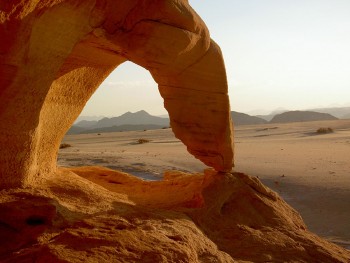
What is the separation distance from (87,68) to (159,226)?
7.85 feet

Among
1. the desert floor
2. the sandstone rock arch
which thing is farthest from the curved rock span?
the desert floor

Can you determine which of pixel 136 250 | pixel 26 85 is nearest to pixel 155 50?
pixel 26 85

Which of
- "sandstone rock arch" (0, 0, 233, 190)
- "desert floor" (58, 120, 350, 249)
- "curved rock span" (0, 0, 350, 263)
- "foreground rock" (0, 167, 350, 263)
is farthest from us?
"desert floor" (58, 120, 350, 249)

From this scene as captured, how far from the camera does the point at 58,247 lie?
8.87ft

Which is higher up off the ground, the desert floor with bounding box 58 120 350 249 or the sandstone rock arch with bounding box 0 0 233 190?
the sandstone rock arch with bounding box 0 0 233 190

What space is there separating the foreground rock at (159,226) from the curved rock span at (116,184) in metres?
0.01

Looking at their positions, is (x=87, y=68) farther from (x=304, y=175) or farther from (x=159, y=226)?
(x=304, y=175)

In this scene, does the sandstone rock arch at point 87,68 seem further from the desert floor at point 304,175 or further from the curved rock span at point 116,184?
the desert floor at point 304,175

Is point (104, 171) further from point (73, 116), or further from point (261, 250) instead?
point (261, 250)

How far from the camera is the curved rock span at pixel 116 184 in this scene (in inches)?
121

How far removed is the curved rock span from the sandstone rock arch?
1 centimetres

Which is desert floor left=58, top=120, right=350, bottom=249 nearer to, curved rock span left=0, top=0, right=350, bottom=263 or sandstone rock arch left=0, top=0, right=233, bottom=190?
curved rock span left=0, top=0, right=350, bottom=263

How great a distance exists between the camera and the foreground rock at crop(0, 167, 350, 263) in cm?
288

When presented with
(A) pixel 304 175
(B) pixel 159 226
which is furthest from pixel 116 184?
(A) pixel 304 175
